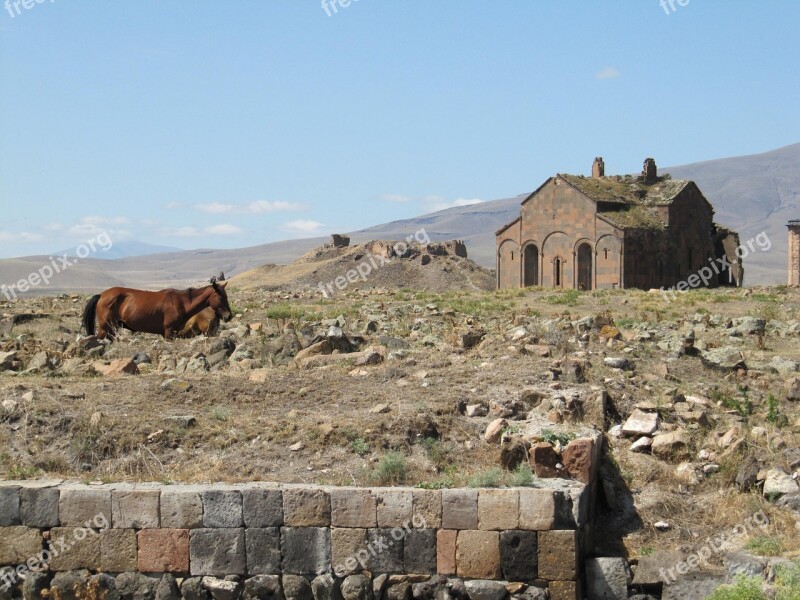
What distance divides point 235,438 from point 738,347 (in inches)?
339

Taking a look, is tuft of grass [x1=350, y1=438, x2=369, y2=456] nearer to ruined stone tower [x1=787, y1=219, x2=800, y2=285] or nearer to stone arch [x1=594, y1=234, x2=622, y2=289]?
stone arch [x1=594, y1=234, x2=622, y2=289]

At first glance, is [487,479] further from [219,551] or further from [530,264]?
[530,264]

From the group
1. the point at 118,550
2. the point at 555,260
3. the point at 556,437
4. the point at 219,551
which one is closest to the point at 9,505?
the point at 118,550

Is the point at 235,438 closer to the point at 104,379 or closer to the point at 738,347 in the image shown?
the point at 104,379

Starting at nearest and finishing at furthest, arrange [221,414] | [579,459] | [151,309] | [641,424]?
[579,459] → [641,424] → [221,414] → [151,309]

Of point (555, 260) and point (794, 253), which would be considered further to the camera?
point (794, 253)

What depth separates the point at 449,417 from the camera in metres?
10.9

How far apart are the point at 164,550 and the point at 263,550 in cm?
87

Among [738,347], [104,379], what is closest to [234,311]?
[104,379]

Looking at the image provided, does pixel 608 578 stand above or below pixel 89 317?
below

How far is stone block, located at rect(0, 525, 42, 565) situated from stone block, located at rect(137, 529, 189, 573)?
931 millimetres

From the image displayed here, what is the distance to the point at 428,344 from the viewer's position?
15.8 metres

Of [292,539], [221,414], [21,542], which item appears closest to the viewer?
[292,539]

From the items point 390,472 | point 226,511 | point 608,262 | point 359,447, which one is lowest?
point 226,511
